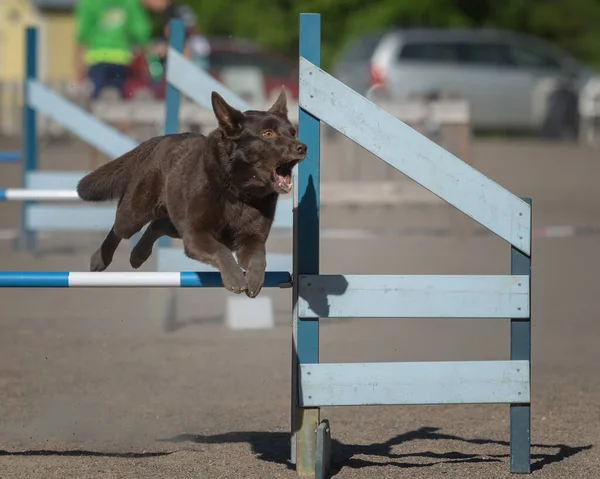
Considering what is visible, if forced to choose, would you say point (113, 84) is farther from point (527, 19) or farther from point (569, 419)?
point (527, 19)

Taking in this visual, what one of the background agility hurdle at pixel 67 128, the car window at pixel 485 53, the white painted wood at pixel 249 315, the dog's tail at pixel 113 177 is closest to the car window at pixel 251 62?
the car window at pixel 485 53

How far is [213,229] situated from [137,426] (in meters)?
1.32

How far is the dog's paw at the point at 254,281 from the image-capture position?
4746 millimetres

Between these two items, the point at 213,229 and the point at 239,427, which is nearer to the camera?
the point at 213,229

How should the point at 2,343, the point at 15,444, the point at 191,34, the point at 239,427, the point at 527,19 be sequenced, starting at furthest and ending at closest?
the point at 527,19 < the point at 191,34 < the point at 2,343 < the point at 239,427 < the point at 15,444

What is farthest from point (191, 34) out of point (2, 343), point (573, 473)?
point (573, 473)

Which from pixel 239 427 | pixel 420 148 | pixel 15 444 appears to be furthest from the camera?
pixel 239 427

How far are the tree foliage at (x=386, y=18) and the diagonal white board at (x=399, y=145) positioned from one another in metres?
28.4

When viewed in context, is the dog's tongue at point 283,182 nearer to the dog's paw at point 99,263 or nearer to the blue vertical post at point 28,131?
the dog's paw at point 99,263

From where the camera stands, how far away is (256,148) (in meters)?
4.88

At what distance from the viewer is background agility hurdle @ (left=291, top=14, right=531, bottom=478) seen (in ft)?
15.7

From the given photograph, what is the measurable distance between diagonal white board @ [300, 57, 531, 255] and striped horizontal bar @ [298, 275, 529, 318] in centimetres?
26

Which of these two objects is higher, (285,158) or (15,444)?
(285,158)

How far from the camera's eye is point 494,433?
569 centimetres
